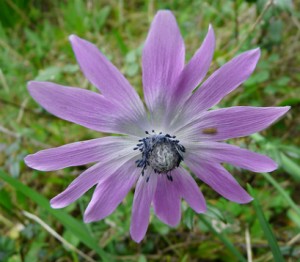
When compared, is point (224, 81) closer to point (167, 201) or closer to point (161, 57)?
point (161, 57)

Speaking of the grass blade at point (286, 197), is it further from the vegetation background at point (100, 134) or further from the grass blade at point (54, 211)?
the grass blade at point (54, 211)

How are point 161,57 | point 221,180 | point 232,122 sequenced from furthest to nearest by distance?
point 221,180
point 232,122
point 161,57

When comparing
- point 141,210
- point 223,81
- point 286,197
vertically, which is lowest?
point 286,197

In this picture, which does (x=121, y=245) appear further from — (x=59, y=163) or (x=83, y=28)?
(x=83, y=28)

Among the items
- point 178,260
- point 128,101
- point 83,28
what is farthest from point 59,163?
point 83,28

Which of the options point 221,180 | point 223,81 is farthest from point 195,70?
point 221,180

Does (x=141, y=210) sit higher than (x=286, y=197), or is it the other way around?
(x=141, y=210)

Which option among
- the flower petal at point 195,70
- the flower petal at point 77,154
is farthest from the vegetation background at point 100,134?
the flower petal at point 195,70
